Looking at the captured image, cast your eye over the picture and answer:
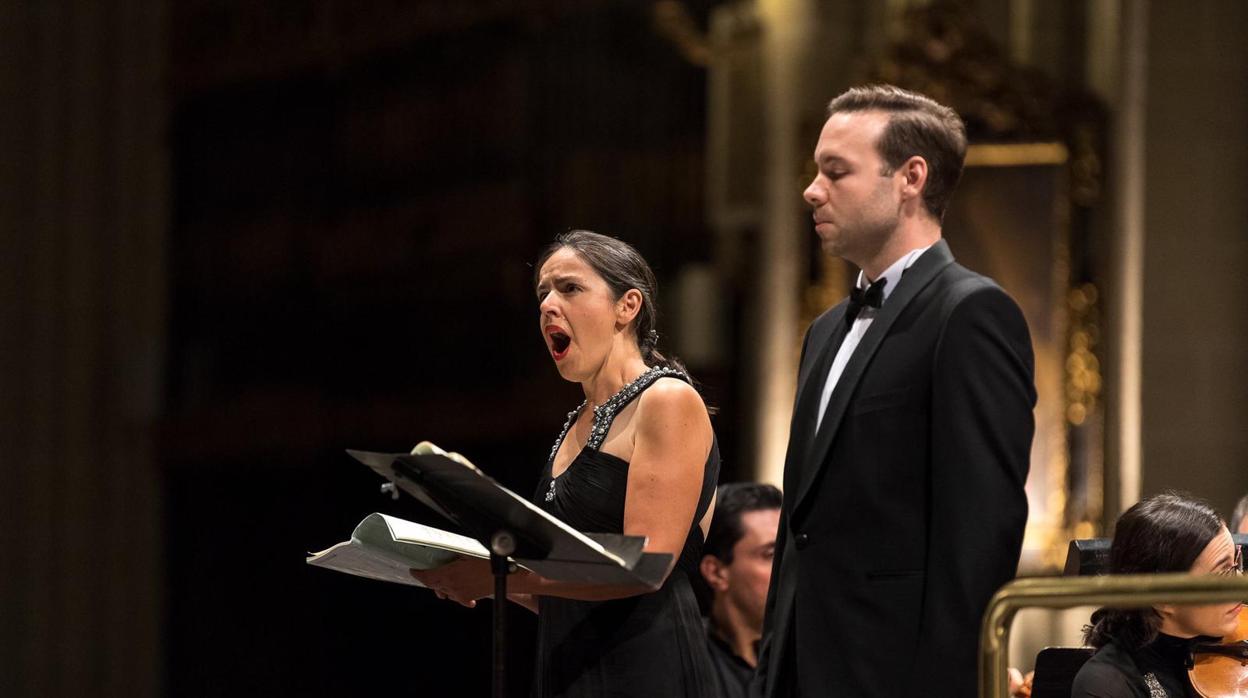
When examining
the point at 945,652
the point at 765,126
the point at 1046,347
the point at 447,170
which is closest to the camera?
the point at 945,652

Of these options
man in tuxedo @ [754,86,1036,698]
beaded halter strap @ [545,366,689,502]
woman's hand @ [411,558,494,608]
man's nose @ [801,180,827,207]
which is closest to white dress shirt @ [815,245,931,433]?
man in tuxedo @ [754,86,1036,698]

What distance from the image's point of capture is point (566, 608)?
3.05 m

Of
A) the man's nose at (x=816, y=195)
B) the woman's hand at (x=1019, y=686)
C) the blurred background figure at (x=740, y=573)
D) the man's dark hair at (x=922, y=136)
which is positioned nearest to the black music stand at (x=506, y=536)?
the man's nose at (x=816, y=195)

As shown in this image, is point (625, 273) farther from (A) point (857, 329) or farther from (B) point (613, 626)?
(B) point (613, 626)

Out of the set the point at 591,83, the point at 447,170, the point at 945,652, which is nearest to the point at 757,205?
the point at 591,83

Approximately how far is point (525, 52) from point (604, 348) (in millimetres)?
5565

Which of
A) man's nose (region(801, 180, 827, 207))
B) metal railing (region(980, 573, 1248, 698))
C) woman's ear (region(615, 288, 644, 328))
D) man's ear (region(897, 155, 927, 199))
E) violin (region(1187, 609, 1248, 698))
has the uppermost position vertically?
man's ear (region(897, 155, 927, 199))

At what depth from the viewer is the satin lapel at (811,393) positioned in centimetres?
285

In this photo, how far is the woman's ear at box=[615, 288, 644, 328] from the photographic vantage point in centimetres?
311

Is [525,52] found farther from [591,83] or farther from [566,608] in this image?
[566,608]

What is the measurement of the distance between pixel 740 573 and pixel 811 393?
5.21 feet

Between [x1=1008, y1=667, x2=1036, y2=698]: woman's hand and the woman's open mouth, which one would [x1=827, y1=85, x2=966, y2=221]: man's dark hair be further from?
[x1=1008, y1=667, x2=1036, y2=698]: woman's hand

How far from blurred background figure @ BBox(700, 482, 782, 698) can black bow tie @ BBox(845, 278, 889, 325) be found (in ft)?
5.00

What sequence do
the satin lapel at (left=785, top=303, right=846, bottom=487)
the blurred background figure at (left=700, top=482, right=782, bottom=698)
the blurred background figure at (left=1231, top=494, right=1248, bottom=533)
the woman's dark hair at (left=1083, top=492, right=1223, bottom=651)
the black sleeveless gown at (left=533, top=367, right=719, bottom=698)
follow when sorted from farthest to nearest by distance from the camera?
the blurred background figure at (left=700, top=482, right=782, bottom=698), the blurred background figure at (left=1231, top=494, right=1248, bottom=533), the woman's dark hair at (left=1083, top=492, right=1223, bottom=651), the black sleeveless gown at (left=533, top=367, right=719, bottom=698), the satin lapel at (left=785, top=303, right=846, bottom=487)
